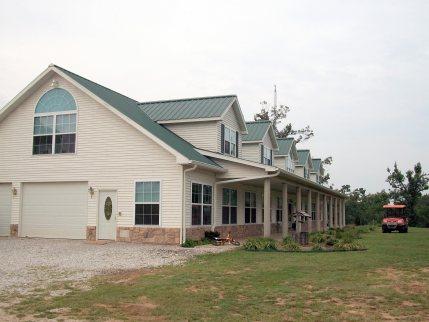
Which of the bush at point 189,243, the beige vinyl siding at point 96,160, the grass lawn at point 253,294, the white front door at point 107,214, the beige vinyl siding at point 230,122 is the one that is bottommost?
the grass lawn at point 253,294

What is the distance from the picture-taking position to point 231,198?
2467 cm

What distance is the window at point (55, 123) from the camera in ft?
70.1

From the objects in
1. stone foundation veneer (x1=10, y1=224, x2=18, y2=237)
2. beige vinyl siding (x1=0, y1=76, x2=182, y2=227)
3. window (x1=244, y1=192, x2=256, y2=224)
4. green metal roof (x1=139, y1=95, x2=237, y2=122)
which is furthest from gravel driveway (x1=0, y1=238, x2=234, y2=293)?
window (x1=244, y1=192, x2=256, y2=224)

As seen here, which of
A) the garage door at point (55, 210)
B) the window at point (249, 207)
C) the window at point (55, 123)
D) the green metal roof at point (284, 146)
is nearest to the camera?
the garage door at point (55, 210)

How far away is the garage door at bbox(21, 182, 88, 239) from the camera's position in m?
21.0

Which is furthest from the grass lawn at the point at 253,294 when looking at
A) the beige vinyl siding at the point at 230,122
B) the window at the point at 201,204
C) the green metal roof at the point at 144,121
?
the beige vinyl siding at the point at 230,122

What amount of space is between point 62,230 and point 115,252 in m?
6.19

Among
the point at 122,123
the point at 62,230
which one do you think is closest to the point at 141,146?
the point at 122,123

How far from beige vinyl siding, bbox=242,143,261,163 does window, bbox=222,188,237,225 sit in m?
5.07

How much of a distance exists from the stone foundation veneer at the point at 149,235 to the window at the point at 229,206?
5.06 meters

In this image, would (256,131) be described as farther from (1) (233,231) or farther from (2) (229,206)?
(1) (233,231)

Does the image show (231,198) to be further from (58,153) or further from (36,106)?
(36,106)

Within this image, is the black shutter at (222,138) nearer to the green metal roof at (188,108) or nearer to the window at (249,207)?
the green metal roof at (188,108)

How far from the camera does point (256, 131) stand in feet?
101
